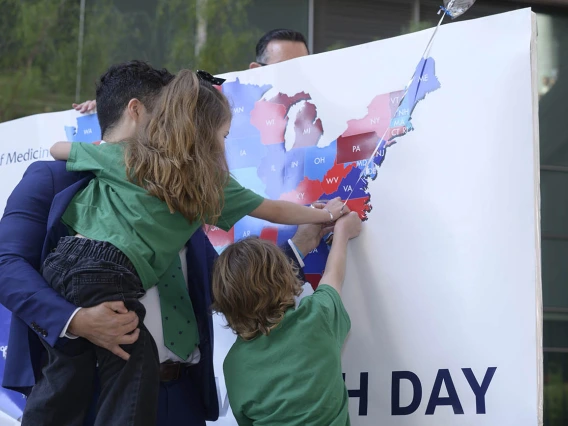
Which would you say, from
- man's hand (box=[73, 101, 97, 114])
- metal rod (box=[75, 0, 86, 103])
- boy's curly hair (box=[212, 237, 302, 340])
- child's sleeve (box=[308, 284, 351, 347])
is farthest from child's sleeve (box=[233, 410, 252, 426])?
metal rod (box=[75, 0, 86, 103])

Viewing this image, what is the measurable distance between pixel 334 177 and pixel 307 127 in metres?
0.20

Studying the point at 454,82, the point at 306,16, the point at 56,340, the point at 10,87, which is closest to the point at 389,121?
the point at 454,82

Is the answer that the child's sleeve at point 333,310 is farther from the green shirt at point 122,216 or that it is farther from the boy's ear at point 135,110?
the boy's ear at point 135,110

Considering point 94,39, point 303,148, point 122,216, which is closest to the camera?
point 122,216

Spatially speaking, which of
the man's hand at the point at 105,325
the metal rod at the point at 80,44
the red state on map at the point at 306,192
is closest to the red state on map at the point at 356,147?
the red state on map at the point at 306,192

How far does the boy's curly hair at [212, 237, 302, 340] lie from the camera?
1.88 metres

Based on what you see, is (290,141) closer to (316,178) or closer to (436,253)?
(316,178)

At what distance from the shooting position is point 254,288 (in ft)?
6.14

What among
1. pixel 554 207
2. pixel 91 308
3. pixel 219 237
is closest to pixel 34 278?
pixel 91 308

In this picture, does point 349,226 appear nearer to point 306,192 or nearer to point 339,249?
point 339,249

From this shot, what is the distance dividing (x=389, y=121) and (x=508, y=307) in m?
0.63

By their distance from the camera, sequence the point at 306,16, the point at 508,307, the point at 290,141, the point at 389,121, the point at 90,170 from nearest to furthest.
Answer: the point at 90,170 < the point at 508,307 < the point at 389,121 < the point at 290,141 < the point at 306,16

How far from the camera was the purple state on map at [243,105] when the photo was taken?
8.31 feet

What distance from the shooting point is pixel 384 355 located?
211cm
